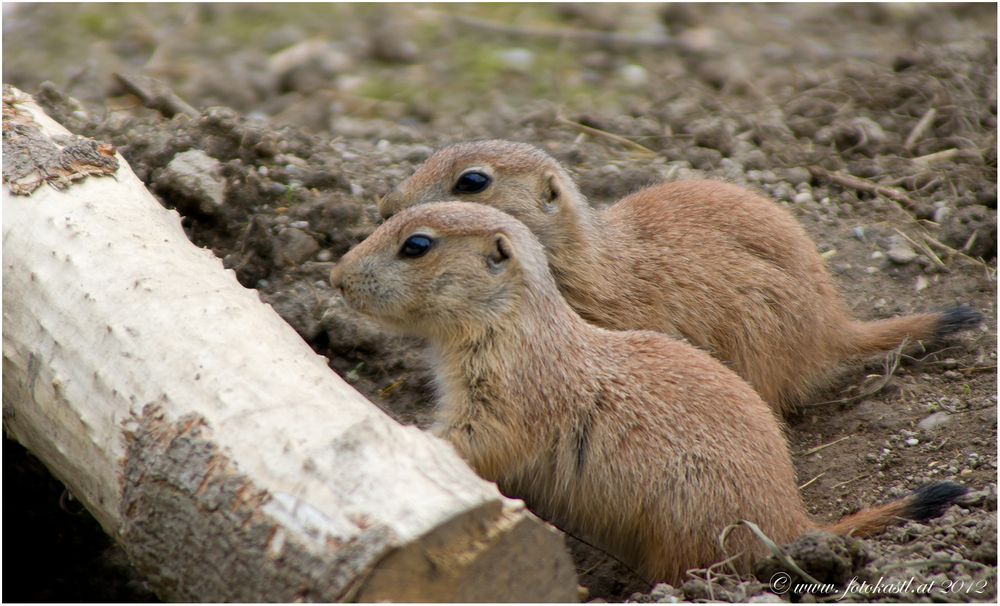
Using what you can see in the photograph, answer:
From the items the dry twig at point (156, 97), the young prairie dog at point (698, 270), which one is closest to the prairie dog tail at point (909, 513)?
the young prairie dog at point (698, 270)

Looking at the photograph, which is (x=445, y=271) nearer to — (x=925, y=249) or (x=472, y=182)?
(x=472, y=182)

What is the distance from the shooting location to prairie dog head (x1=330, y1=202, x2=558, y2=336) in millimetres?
4492

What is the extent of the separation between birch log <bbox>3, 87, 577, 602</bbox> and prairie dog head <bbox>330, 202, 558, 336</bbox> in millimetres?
692

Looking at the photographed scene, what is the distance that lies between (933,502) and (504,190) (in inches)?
96.4

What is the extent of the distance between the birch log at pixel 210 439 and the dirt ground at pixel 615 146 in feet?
3.60

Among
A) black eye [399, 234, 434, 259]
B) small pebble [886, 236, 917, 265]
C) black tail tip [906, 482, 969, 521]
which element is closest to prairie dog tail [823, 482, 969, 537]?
black tail tip [906, 482, 969, 521]

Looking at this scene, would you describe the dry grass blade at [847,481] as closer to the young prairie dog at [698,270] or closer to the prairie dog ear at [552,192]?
the young prairie dog at [698,270]

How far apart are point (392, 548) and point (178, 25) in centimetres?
885

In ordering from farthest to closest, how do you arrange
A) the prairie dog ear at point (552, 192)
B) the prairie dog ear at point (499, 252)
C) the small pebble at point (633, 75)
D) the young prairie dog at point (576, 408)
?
the small pebble at point (633, 75), the prairie dog ear at point (552, 192), the prairie dog ear at point (499, 252), the young prairie dog at point (576, 408)

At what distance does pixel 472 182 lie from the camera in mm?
5477

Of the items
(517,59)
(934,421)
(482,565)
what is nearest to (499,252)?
(482,565)

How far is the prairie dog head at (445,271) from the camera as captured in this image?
177 inches

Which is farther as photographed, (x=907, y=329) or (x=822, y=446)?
(x=907, y=329)

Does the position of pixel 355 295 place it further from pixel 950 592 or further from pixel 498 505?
pixel 950 592
